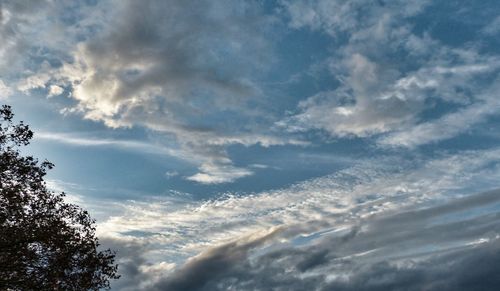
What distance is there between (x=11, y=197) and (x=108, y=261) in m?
8.94

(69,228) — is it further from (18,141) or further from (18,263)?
(18,141)

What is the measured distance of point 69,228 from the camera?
3944cm

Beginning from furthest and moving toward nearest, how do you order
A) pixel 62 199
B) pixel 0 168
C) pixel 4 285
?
1. pixel 62 199
2. pixel 0 168
3. pixel 4 285

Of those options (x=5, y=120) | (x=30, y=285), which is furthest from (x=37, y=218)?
(x=5, y=120)

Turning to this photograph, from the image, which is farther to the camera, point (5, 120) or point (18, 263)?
point (5, 120)

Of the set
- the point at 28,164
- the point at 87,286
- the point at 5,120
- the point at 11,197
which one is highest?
the point at 5,120

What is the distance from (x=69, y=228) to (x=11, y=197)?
4.89m

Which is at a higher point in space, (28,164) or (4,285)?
(28,164)

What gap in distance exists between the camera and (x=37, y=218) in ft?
125

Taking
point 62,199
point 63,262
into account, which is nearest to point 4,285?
point 63,262

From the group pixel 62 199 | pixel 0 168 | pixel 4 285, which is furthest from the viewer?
pixel 62 199

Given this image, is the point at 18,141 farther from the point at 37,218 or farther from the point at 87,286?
the point at 87,286

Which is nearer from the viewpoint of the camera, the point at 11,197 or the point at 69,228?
the point at 11,197

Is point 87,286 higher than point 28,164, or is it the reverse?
point 28,164
